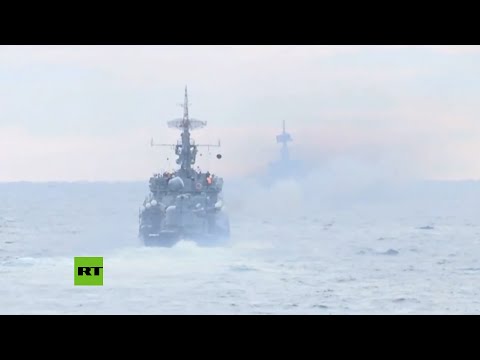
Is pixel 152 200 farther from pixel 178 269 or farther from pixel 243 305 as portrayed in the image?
pixel 243 305

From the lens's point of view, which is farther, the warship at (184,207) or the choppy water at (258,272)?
the warship at (184,207)

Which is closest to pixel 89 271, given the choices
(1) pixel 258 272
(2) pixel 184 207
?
(1) pixel 258 272

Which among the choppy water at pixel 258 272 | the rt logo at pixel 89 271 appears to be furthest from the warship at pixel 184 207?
the rt logo at pixel 89 271

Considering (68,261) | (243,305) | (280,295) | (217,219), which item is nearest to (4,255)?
(68,261)

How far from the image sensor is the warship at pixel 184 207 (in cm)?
1911

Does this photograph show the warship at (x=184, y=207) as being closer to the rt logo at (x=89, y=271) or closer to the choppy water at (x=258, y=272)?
the choppy water at (x=258, y=272)

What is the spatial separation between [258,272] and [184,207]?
17.1ft

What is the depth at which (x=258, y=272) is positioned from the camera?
48.9 feet

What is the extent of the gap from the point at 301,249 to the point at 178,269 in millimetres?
6635

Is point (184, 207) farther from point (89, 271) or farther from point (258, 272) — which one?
point (89, 271)

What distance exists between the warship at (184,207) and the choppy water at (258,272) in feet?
1.74

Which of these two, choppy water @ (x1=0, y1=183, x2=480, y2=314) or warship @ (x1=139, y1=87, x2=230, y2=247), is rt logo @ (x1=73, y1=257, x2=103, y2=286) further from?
warship @ (x1=139, y1=87, x2=230, y2=247)

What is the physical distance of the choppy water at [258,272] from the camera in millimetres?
11547

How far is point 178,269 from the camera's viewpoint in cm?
1414
